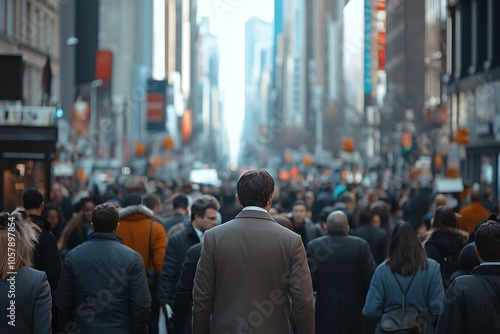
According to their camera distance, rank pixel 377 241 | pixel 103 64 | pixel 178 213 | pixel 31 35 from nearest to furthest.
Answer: pixel 377 241 → pixel 178 213 → pixel 31 35 → pixel 103 64

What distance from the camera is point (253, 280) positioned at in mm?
6617

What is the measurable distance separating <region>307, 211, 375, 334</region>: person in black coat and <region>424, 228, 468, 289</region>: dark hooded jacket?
578mm

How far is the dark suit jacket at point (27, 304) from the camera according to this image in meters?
6.90

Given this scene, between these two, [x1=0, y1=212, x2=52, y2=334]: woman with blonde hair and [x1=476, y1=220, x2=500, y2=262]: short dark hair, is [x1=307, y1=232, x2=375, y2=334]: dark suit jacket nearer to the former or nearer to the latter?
[x1=476, y1=220, x2=500, y2=262]: short dark hair

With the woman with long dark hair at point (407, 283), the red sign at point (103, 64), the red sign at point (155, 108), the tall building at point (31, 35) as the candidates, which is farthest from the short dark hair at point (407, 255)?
the red sign at point (155, 108)

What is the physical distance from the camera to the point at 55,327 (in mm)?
8977

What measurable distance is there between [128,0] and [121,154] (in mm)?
36850

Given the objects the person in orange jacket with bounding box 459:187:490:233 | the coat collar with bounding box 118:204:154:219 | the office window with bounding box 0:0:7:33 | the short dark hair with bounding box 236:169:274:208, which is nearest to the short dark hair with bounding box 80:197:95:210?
the coat collar with bounding box 118:204:154:219

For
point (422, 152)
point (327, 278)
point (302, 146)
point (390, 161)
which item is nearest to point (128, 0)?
point (302, 146)

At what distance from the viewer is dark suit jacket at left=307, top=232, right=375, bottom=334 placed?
413 inches

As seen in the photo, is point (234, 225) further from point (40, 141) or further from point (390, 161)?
point (390, 161)

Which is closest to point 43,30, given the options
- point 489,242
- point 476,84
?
point 476,84

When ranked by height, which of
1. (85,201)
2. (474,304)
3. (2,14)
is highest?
(2,14)

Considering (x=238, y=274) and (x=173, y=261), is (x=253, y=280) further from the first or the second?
(x=173, y=261)
